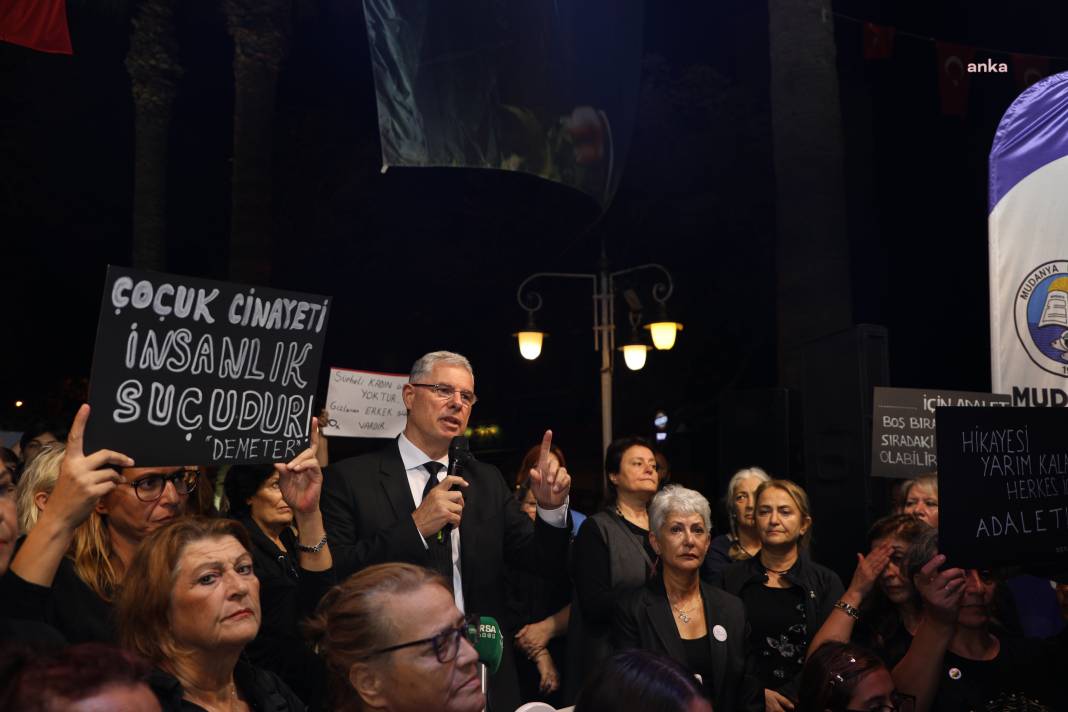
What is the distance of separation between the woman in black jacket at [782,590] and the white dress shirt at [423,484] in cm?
145

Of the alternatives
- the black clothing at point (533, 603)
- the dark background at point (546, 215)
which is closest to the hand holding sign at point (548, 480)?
the black clothing at point (533, 603)

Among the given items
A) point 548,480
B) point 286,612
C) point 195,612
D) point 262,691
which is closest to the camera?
point 195,612

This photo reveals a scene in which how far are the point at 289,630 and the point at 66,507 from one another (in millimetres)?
1187

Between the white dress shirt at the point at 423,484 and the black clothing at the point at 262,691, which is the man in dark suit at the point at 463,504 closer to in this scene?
the white dress shirt at the point at 423,484

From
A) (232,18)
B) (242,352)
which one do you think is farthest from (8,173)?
(242,352)

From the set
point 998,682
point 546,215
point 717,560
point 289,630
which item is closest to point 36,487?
point 289,630

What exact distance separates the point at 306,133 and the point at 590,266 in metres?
6.01

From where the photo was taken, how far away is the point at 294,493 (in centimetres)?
A: 373

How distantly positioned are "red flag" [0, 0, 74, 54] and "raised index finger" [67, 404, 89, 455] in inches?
297

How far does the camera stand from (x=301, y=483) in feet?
12.3

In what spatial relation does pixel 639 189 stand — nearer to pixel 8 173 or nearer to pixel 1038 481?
pixel 8 173

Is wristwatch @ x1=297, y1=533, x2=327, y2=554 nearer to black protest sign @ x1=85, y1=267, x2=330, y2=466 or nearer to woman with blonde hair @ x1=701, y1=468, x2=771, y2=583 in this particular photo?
black protest sign @ x1=85, y1=267, x2=330, y2=466

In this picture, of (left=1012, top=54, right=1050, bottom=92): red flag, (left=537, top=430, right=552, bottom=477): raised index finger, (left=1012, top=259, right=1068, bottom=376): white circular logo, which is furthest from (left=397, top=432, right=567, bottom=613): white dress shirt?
(left=1012, top=54, right=1050, bottom=92): red flag

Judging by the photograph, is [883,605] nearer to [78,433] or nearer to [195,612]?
[195,612]
